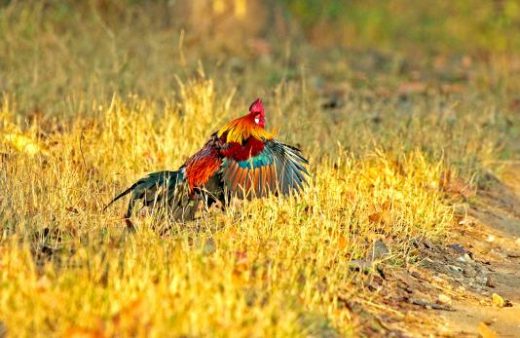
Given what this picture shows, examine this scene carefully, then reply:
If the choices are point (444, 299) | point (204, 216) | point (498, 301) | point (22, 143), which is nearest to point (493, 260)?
point (498, 301)

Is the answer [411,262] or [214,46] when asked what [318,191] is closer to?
[411,262]

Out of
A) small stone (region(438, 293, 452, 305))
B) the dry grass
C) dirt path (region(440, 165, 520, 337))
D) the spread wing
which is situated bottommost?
dirt path (region(440, 165, 520, 337))

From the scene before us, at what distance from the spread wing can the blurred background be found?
2.60 meters

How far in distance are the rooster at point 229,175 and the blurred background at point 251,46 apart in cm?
236

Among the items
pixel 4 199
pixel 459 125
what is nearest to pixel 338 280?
pixel 4 199

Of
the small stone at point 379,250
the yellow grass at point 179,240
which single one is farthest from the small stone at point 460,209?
the small stone at point 379,250

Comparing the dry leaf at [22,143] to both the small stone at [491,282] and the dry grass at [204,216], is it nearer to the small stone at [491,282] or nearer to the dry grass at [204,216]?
the dry grass at [204,216]

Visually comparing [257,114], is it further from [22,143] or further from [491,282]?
[22,143]

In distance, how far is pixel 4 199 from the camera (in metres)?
6.34

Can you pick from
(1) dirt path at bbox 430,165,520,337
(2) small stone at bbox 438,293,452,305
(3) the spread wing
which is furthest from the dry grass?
(2) small stone at bbox 438,293,452,305

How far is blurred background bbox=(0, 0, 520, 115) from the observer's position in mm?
10602

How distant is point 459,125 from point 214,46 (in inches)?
204

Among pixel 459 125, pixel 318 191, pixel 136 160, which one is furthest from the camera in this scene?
pixel 459 125

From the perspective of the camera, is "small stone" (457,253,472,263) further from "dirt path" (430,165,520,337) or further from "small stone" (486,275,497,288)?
"small stone" (486,275,497,288)
